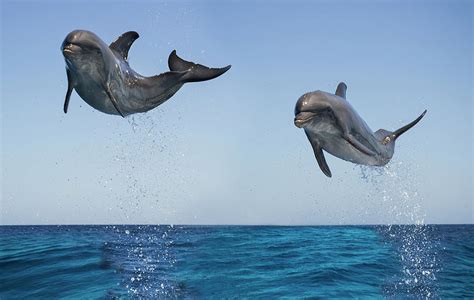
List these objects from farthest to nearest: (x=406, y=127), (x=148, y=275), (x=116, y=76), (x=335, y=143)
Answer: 1. (x=148, y=275)
2. (x=406, y=127)
3. (x=335, y=143)
4. (x=116, y=76)

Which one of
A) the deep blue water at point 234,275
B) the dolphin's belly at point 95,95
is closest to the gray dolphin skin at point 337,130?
the dolphin's belly at point 95,95

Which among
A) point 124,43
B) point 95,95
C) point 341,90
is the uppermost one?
point 124,43

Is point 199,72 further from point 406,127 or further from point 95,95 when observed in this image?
point 406,127

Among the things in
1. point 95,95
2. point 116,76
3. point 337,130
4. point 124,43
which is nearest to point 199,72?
point 116,76

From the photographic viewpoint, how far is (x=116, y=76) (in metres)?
10.6

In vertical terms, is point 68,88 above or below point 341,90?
below

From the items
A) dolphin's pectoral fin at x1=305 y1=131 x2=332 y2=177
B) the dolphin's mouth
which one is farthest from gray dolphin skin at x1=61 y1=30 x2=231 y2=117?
dolphin's pectoral fin at x1=305 y1=131 x2=332 y2=177

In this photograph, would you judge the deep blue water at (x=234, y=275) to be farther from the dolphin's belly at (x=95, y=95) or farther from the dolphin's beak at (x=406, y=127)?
the dolphin's belly at (x=95, y=95)

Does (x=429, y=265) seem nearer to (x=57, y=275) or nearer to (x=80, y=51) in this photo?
(x=57, y=275)

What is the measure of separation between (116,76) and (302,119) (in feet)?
13.7

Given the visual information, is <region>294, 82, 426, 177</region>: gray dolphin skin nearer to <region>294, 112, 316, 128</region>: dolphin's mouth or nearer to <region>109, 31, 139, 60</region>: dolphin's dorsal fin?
<region>294, 112, 316, 128</region>: dolphin's mouth

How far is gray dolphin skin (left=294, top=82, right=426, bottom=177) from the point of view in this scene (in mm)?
10000

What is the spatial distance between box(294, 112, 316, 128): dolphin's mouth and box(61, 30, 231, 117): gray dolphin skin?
2.22 m

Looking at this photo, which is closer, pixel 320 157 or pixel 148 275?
pixel 320 157
